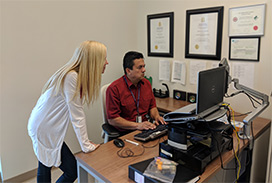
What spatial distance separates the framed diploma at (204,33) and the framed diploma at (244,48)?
14 cm

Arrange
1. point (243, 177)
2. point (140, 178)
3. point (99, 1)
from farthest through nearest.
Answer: point (99, 1), point (243, 177), point (140, 178)

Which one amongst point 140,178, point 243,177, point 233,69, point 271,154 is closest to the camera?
point 140,178

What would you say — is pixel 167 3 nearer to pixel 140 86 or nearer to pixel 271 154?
pixel 140 86

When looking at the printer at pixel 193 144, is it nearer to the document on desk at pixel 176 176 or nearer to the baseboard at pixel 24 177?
the document on desk at pixel 176 176

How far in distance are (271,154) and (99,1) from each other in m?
2.46

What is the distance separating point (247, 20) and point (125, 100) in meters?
1.41

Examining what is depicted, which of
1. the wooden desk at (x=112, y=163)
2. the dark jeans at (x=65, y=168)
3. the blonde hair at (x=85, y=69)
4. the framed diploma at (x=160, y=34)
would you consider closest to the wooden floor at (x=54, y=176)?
the dark jeans at (x=65, y=168)

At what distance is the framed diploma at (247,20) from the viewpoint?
7.03 ft

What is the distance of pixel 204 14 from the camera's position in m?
2.54

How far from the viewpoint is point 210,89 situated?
141cm

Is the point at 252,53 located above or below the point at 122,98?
above

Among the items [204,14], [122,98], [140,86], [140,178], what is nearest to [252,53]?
[204,14]

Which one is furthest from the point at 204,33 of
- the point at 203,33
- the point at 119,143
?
the point at 119,143

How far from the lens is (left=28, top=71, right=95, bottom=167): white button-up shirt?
5.10ft
